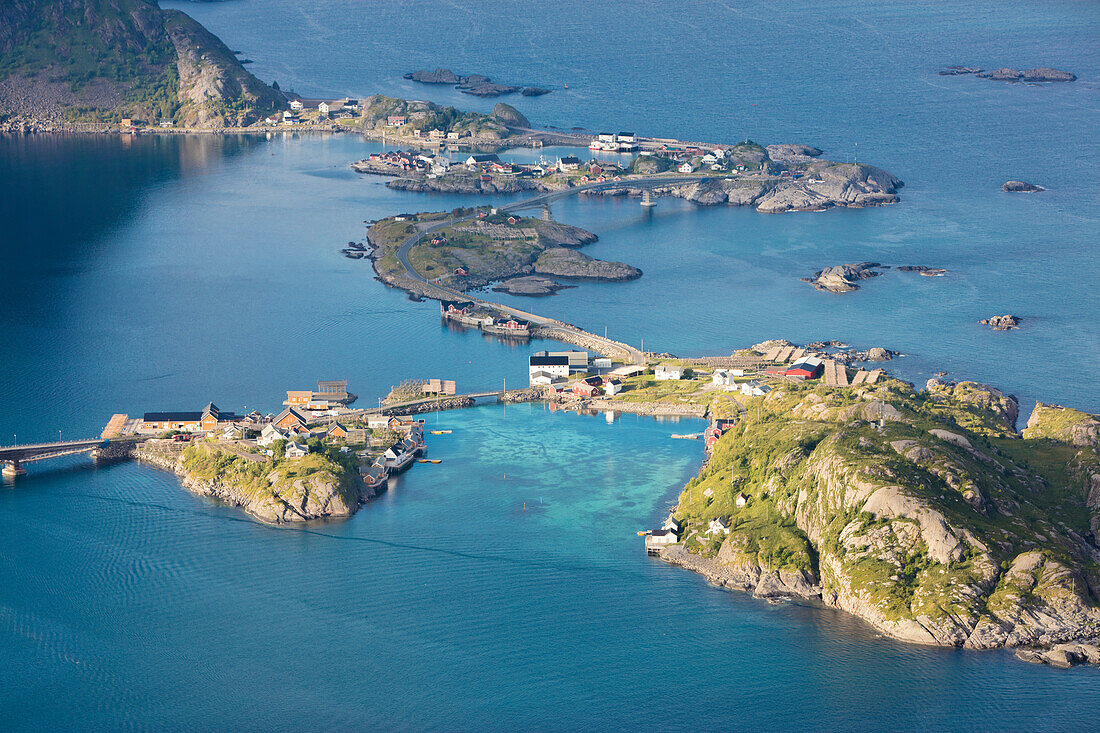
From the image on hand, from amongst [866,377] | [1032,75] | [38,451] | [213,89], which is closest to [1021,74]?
[1032,75]

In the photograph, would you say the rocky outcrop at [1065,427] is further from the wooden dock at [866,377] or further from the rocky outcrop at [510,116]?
the rocky outcrop at [510,116]

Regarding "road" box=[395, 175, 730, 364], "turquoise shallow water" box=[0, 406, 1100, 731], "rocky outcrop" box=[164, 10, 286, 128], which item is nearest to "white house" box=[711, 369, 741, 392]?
"road" box=[395, 175, 730, 364]

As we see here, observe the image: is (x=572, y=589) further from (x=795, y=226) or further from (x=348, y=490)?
(x=795, y=226)

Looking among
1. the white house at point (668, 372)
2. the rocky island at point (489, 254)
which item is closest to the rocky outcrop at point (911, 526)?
the white house at point (668, 372)

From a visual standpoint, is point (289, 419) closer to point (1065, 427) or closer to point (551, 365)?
point (551, 365)

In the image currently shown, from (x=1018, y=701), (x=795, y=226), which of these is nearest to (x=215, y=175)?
(x=795, y=226)
